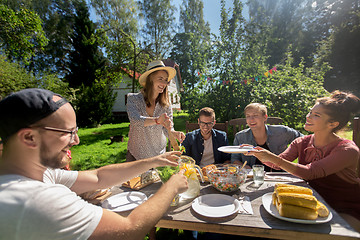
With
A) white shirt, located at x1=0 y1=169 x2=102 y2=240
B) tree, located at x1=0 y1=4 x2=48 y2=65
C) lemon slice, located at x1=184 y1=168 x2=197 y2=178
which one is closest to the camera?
white shirt, located at x1=0 y1=169 x2=102 y2=240

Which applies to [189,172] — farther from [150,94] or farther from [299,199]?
[150,94]

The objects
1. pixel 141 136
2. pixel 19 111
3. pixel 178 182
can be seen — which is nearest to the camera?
pixel 19 111

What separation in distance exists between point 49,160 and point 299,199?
1.53m

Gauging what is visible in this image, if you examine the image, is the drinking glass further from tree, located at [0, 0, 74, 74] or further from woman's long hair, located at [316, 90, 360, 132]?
tree, located at [0, 0, 74, 74]

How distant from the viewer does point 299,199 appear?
3.99 feet

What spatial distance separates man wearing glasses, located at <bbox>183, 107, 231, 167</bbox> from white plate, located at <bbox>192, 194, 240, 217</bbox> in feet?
5.40

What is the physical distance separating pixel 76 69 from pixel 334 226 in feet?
57.1

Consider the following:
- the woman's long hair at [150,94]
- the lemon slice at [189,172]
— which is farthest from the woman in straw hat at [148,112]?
the lemon slice at [189,172]

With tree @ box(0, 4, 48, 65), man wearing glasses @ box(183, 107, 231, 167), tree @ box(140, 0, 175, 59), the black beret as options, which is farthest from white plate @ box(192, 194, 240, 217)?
tree @ box(140, 0, 175, 59)

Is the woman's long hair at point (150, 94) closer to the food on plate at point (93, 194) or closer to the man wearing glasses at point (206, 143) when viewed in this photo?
the man wearing glasses at point (206, 143)

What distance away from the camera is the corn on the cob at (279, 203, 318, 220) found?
1165 mm

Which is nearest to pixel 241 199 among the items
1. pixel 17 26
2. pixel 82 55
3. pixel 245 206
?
pixel 245 206

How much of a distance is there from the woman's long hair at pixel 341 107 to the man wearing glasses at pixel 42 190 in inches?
80.3

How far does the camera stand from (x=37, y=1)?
62.5 feet
